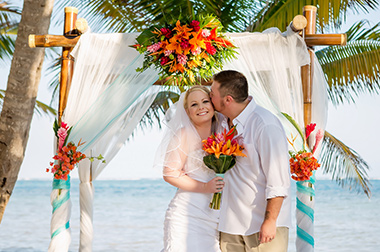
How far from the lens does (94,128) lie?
473cm

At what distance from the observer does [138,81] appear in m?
4.78

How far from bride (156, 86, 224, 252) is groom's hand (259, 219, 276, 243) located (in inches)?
22.4

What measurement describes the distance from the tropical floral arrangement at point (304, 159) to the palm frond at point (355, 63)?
4.13m

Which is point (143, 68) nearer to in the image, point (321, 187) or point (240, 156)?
point (240, 156)

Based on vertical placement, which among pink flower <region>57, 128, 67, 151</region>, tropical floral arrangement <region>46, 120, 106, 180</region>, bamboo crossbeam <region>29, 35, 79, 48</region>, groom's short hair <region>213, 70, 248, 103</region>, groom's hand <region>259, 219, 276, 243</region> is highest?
bamboo crossbeam <region>29, 35, 79, 48</region>

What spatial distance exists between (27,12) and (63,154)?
2722 mm

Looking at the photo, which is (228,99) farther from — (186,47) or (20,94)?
(20,94)

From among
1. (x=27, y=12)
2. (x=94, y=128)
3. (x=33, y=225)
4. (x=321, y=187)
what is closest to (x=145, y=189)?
(x=321, y=187)

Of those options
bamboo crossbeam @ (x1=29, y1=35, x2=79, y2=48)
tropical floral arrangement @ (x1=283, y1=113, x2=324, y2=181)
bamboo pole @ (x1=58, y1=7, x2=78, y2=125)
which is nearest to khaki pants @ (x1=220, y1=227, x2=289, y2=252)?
tropical floral arrangement @ (x1=283, y1=113, x2=324, y2=181)

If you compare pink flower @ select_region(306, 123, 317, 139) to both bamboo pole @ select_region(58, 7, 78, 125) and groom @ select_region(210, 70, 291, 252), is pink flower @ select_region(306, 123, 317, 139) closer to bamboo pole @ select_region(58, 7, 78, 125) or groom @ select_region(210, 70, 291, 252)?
groom @ select_region(210, 70, 291, 252)

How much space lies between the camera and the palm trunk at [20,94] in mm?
6496

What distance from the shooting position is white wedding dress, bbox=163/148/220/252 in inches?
147

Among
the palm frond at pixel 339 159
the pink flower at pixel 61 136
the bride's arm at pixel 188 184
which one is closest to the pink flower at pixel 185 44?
the bride's arm at pixel 188 184

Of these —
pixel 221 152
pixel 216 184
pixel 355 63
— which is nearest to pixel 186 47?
pixel 221 152
